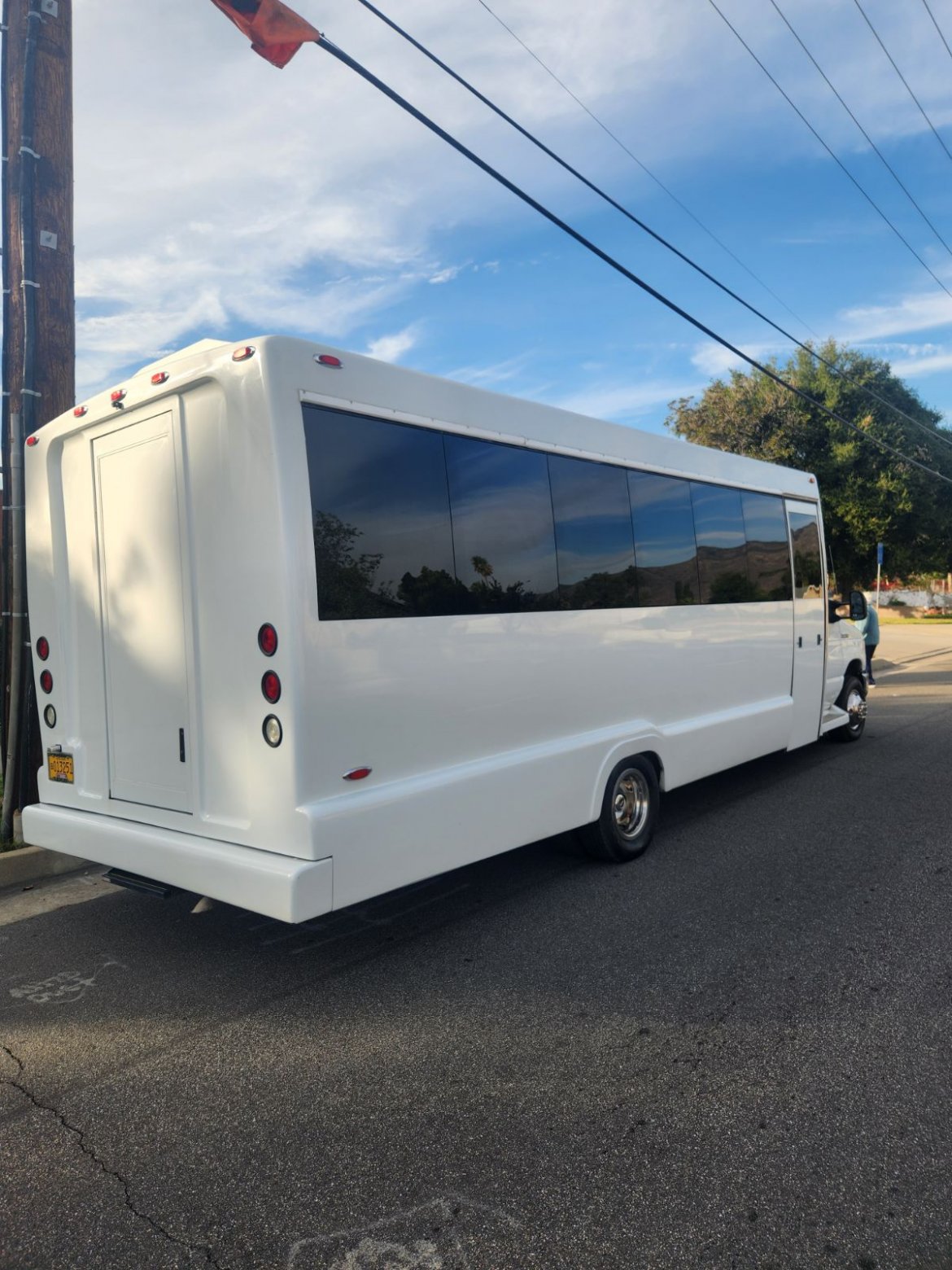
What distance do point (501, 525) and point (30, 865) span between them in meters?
3.74

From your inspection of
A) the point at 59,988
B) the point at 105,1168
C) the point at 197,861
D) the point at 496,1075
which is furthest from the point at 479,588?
the point at 105,1168

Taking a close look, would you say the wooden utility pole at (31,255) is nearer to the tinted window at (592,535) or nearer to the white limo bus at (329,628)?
the white limo bus at (329,628)

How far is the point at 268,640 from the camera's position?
385 centimetres

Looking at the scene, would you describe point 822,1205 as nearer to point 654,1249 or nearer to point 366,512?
point 654,1249

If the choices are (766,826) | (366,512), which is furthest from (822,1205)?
(766,826)

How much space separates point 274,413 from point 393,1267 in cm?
297

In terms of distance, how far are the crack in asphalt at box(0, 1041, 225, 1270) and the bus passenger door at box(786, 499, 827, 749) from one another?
6492mm

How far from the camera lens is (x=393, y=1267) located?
2402 millimetres

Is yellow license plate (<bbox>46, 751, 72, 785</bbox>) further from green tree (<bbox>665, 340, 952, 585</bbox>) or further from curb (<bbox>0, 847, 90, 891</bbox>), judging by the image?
green tree (<bbox>665, 340, 952, 585</bbox>)

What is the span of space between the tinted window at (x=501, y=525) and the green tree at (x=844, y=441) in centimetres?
1885

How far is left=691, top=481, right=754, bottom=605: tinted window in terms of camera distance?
22.4 ft

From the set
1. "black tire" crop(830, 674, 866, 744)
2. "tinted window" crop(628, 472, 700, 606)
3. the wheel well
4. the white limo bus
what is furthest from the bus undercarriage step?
"black tire" crop(830, 674, 866, 744)

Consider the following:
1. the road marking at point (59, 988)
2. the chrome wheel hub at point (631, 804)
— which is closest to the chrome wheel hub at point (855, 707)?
the chrome wheel hub at point (631, 804)

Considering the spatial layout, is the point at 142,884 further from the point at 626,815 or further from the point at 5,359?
the point at 5,359
